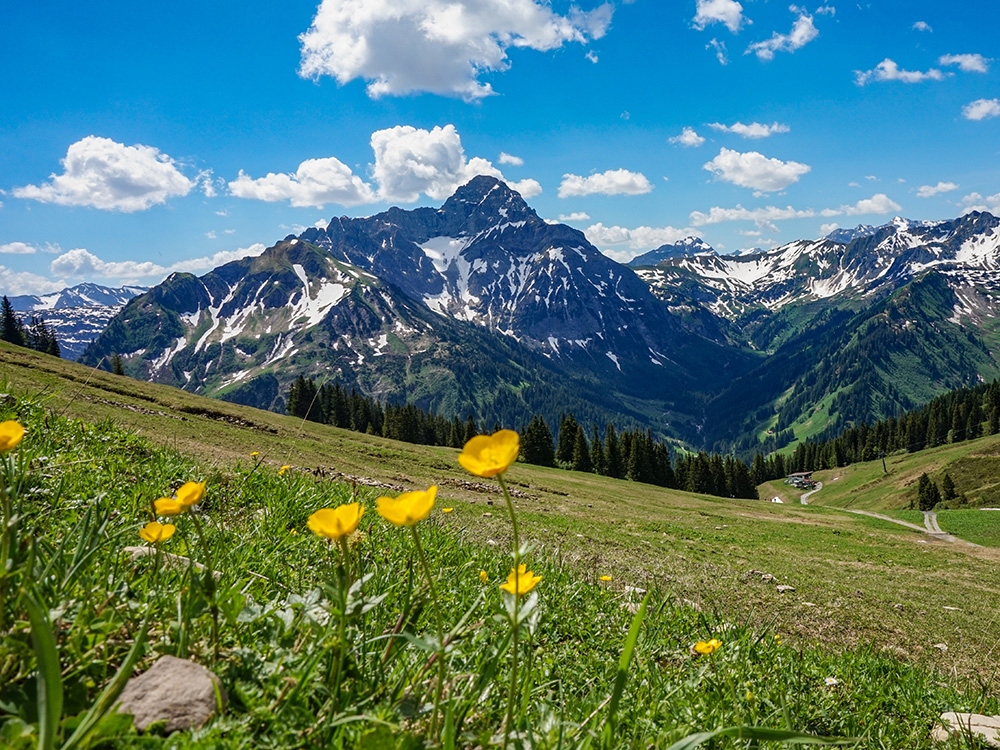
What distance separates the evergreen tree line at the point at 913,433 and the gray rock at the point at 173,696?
136 meters

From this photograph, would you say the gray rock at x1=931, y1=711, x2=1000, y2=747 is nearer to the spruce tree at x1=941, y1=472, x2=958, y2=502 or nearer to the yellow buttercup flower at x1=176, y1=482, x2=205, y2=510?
the yellow buttercup flower at x1=176, y1=482, x2=205, y2=510

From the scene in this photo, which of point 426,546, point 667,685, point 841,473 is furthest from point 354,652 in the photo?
point 841,473

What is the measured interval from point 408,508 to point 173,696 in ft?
3.43

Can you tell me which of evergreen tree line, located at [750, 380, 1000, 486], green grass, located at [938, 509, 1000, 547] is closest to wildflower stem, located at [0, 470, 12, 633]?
green grass, located at [938, 509, 1000, 547]

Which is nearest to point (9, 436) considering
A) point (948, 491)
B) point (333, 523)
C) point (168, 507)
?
point (168, 507)

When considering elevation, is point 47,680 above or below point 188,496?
below

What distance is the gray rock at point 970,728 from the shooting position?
3.49 metres

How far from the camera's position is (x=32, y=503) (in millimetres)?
3869

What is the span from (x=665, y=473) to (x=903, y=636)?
76893 mm

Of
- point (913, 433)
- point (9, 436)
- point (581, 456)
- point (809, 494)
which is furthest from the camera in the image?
point (913, 433)

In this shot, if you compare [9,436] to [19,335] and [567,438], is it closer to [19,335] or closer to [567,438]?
[567,438]

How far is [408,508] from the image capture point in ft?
5.20

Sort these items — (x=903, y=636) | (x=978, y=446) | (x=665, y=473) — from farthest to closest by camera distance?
(x=978, y=446) < (x=665, y=473) < (x=903, y=636)

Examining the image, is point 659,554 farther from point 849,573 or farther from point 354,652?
point 354,652
